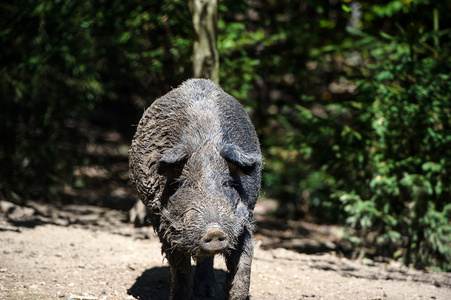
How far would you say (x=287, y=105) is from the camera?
8.80 metres

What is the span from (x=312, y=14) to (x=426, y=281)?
22.4 ft

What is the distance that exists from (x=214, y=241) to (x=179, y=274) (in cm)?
112

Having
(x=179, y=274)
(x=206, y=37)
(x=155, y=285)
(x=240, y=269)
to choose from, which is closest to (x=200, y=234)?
(x=240, y=269)

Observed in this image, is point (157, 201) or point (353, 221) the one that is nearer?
point (157, 201)

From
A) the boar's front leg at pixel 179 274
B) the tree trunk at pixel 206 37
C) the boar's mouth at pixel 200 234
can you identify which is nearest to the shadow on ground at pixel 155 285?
the boar's front leg at pixel 179 274

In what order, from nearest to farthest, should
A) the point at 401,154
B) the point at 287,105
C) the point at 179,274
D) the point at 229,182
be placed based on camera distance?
the point at 229,182
the point at 179,274
the point at 401,154
the point at 287,105

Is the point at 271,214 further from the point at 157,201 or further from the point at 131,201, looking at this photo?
the point at 157,201

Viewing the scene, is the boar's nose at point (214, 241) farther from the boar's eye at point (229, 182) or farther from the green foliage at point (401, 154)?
the green foliage at point (401, 154)

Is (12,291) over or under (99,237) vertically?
under

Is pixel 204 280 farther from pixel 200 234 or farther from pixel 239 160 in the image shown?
pixel 239 160

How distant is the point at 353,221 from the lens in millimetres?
7152

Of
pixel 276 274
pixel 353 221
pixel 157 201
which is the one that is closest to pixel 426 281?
pixel 353 221

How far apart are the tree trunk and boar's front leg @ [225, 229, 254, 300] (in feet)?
11.2

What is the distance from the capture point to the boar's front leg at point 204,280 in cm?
521
